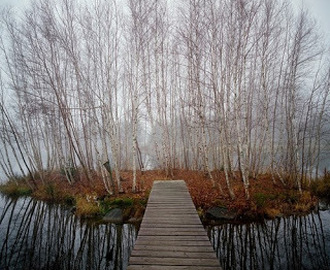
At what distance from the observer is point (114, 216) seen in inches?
344

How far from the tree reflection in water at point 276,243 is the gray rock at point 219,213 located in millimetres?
418

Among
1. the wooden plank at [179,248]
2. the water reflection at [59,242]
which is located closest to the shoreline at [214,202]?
the water reflection at [59,242]

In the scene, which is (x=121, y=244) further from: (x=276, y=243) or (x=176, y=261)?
(x=276, y=243)

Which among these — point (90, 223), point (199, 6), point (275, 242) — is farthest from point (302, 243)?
point (199, 6)

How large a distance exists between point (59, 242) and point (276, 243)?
8.11m

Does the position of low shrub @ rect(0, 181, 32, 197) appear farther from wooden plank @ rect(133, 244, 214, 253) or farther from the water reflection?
wooden plank @ rect(133, 244, 214, 253)

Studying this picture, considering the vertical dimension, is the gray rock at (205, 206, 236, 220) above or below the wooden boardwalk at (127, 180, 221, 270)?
below

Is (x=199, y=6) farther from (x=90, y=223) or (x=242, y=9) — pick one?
(x=90, y=223)

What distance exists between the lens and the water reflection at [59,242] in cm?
570

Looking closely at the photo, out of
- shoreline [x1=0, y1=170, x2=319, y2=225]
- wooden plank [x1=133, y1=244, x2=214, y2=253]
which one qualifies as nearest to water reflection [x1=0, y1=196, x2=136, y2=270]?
shoreline [x1=0, y1=170, x2=319, y2=225]

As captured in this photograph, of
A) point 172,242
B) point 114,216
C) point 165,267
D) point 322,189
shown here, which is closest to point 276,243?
point 172,242

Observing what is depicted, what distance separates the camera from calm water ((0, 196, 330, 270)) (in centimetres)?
553

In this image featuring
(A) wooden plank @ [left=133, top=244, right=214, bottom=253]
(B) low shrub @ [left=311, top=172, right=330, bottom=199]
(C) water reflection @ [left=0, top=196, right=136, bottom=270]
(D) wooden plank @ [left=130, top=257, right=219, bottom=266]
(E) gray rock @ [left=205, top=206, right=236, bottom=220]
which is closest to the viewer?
(D) wooden plank @ [left=130, top=257, right=219, bottom=266]

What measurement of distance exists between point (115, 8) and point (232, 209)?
12.2 meters
